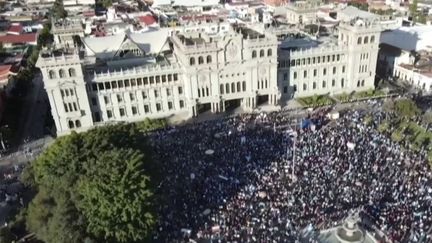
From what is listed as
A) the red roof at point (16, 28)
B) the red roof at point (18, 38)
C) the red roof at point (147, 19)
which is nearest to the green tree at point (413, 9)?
the red roof at point (147, 19)

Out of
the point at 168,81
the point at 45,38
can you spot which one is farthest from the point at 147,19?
the point at 168,81

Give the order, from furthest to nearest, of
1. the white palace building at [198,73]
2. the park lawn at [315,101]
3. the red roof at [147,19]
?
the red roof at [147,19] → the park lawn at [315,101] → the white palace building at [198,73]

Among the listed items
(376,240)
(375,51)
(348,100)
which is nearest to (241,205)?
(376,240)

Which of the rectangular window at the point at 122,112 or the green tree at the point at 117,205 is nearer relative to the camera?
the green tree at the point at 117,205

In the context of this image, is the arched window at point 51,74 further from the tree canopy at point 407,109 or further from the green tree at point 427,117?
the green tree at point 427,117

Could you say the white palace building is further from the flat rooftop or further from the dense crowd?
the dense crowd

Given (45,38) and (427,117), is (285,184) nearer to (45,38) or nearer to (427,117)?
(427,117)
